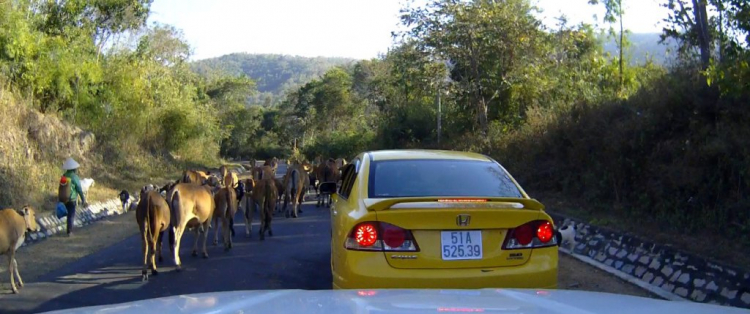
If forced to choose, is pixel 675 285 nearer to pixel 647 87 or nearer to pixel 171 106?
pixel 647 87

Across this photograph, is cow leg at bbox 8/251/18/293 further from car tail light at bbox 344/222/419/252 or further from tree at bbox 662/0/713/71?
tree at bbox 662/0/713/71

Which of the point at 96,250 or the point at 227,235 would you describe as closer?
the point at 227,235

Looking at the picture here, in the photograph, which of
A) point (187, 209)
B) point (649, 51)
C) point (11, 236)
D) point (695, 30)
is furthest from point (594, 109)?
point (649, 51)

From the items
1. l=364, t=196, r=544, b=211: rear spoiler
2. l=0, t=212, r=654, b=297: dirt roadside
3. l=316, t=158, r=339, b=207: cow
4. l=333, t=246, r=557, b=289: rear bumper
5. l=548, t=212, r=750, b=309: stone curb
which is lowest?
l=0, t=212, r=654, b=297: dirt roadside

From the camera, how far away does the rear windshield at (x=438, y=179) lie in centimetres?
648

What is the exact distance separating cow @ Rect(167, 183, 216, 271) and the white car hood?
21.0 feet

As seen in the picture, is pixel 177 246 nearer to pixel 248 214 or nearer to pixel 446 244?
pixel 248 214

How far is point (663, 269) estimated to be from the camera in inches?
348

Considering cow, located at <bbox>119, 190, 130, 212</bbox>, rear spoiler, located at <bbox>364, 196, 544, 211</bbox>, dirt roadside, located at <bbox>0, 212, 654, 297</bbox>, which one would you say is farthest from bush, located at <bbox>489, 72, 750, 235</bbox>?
cow, located at <bbox>119, 190, 130, 212</bbox>

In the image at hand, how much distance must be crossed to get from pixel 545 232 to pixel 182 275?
5.70 metres

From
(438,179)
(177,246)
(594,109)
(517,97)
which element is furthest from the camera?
(517,97)

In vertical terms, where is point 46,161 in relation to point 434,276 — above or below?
above

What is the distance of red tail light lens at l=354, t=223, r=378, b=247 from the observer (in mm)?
5805

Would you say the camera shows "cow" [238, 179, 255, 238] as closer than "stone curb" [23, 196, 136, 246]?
No
